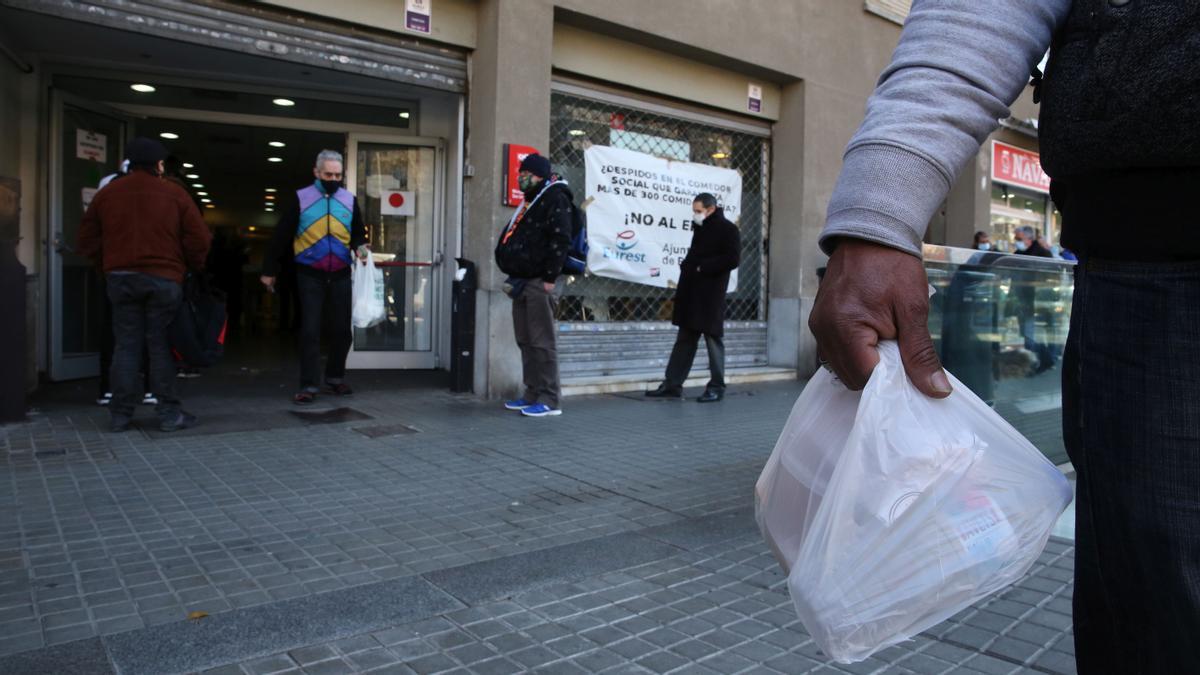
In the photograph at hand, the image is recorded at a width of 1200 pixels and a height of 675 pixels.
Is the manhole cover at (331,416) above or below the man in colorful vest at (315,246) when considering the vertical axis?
below

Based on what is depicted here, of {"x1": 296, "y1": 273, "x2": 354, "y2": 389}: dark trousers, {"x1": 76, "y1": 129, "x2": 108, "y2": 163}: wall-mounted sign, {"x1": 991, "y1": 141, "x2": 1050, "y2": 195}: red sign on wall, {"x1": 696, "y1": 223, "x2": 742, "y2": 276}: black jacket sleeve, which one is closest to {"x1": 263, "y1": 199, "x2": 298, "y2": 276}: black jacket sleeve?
{"x1": 296, "y1": 273, "x2": 354, "y2": 389}: dark trousers

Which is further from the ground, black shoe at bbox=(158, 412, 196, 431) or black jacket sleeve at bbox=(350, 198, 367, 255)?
black jacket sleeve at bbox=(350, 198, 367, 255)

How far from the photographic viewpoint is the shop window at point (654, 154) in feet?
29.6

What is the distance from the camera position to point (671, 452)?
582 cm

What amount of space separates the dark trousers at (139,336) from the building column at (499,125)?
8.45ft

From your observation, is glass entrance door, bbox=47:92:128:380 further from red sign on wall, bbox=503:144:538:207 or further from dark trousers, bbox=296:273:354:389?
red sign on wall, bbox=503:144:538:207

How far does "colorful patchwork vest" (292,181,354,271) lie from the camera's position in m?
7.11

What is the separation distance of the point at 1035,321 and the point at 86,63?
26.1 ft

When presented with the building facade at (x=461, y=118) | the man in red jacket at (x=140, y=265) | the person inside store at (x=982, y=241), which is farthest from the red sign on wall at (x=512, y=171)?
the person inside store at (x=982, y=241)

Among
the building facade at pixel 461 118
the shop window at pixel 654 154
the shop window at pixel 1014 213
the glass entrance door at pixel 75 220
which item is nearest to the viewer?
the building facade at pixel 461 118

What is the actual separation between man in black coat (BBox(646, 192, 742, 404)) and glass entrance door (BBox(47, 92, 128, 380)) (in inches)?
203

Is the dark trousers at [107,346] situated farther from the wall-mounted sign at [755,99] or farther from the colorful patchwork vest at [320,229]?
the wall-mounted sign at [755,99]

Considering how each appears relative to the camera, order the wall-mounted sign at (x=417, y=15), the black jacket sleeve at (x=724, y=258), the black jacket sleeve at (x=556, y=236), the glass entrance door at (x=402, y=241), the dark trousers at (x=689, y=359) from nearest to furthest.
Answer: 1. the black jacket sleeve at (x=556, y=236)
2. the wall-mounted sign at (x=417, y=15)
3. the black jacket sleeve at (x=724, y=258)
4. the dark trousers at (x=689, y=359)
5. the glass entrance door at (x=402, y=241)

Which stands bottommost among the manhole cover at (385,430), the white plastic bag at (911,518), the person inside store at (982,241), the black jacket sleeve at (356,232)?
the manhole cover at (385,430)
